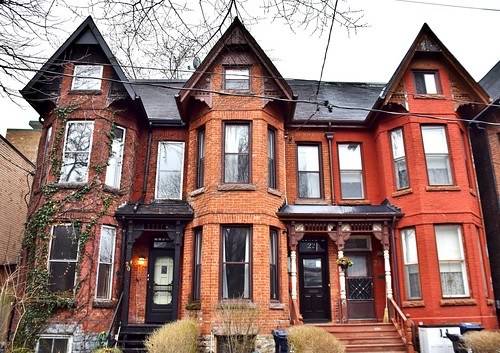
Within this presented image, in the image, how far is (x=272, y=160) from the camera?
44.3 ft

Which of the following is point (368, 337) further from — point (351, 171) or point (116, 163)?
point (116, 163)

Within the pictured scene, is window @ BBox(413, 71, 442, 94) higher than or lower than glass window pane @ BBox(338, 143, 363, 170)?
higher

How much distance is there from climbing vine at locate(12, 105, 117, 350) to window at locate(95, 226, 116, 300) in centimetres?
36

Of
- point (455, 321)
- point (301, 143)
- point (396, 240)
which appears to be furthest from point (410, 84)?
point (455, 321)

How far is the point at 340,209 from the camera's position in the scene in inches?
526

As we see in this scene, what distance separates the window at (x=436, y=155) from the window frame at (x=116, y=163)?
31.5 ft

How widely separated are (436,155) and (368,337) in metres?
6.03

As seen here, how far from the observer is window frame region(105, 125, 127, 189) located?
13.1 meters

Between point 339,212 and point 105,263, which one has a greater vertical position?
point 339,212

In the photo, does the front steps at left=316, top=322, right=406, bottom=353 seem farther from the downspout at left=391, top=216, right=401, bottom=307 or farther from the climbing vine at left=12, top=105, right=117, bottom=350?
the climbing vine at left=12, top=105, right=117, bottom=350

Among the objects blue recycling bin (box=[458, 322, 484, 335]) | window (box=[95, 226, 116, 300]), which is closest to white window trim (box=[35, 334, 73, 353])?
window (box=[95, 226, 116, 300])

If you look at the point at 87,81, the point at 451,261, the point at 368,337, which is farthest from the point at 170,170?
the point at 451,261

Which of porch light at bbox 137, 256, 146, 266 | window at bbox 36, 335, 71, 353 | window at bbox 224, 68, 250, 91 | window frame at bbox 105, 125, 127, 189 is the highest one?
window at bbox 224, 68, 250, 91

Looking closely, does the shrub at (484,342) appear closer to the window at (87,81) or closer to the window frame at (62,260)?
the window frame at (62,260)
